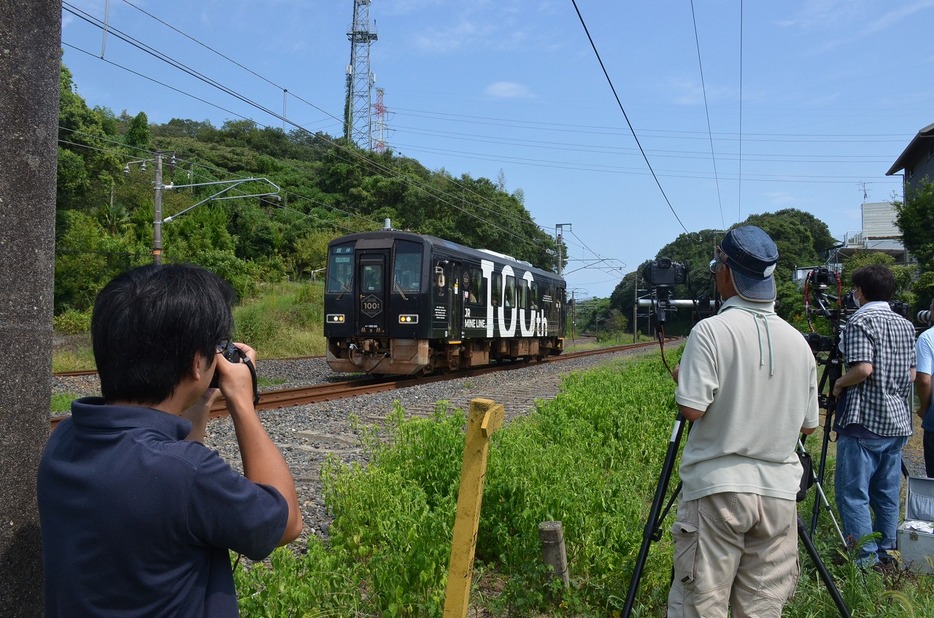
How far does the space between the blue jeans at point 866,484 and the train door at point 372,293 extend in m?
12.3

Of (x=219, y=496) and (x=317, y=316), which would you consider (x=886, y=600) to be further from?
(x=317, y=316)

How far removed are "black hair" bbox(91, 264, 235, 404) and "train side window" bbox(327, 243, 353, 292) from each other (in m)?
14.9

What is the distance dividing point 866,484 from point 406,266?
40.5 ft

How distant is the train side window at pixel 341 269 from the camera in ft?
54.5

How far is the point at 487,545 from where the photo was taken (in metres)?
4.65

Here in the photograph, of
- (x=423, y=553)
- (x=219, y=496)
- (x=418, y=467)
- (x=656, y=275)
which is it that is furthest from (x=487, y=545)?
(x=219, y=496)

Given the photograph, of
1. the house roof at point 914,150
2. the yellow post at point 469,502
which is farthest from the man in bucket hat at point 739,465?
the house roof at point 914,150

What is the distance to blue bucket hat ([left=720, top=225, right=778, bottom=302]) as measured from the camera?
313 cm

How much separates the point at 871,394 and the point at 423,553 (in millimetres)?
2760

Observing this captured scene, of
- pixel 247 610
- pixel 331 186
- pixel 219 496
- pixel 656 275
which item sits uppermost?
pixel 331 186

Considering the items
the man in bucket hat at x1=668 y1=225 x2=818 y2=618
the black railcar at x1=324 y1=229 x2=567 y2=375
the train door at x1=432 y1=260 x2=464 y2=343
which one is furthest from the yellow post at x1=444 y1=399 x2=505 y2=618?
the train door at x1=432 y1=260 x2=464 y2=343

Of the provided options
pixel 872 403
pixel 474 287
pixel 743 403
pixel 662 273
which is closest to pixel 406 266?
pixel 474 287

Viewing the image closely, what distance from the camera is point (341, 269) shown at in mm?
16750

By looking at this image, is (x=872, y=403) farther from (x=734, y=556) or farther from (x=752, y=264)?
(x=734, y=556)
